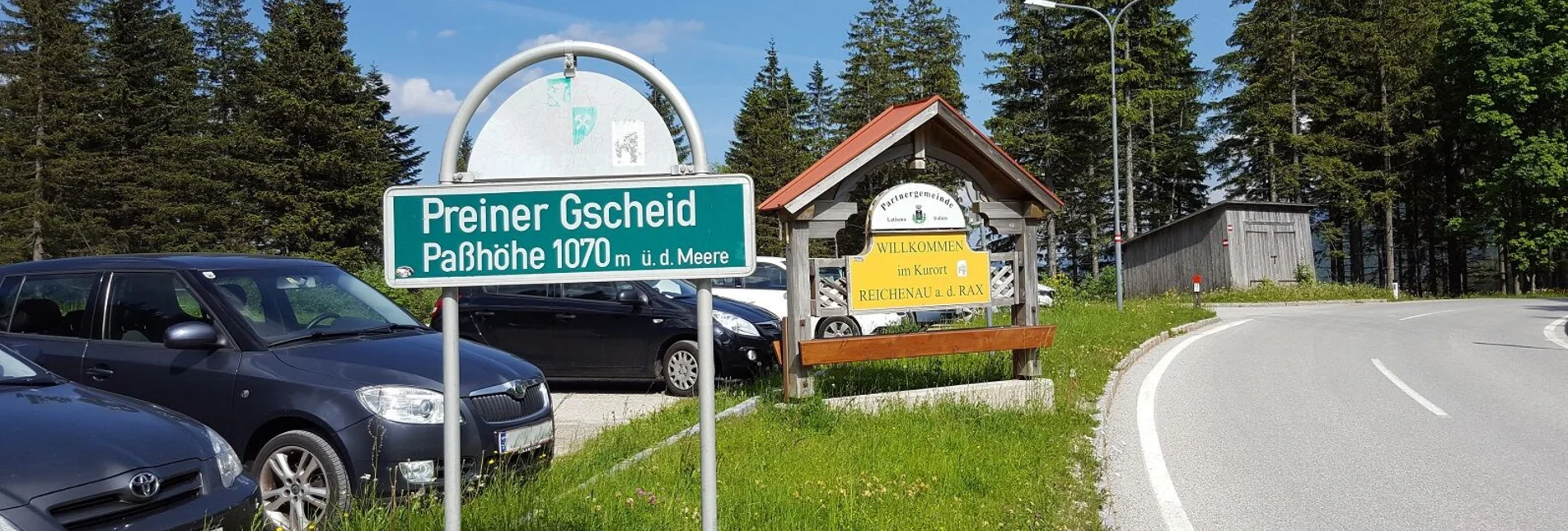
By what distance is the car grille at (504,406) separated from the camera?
537cm

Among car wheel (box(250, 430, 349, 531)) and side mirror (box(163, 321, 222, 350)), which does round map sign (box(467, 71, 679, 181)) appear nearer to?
car wheel (box(250, 430, 349, 531))

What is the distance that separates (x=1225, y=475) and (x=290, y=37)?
4021cm

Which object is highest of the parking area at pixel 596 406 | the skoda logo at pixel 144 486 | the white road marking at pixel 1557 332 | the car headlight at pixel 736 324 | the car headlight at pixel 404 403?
the car headlight at pixel 736 324

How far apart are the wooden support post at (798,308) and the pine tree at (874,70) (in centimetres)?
4284

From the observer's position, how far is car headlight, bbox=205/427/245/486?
4.20 m

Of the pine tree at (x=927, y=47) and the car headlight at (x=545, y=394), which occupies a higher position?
the pine tree at (x=927, y=47)

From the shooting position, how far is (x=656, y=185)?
309 centimetres

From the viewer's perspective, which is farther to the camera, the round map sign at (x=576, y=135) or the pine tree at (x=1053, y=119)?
the pine tree at (x=1053, y=119)

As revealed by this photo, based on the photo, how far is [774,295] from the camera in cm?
1540

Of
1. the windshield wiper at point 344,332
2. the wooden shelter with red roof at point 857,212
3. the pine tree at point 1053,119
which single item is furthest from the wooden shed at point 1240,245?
the windshield wiper at point 344,332

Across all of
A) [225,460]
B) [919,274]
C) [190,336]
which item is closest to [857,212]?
[919,274]

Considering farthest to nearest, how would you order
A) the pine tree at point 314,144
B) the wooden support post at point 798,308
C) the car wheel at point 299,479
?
the pine tree at point 314,144
the wooden support post at point 798,308
the car wheel at point 299,479

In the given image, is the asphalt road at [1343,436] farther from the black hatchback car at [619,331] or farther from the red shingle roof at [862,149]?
the black hatchback car at [619,331]

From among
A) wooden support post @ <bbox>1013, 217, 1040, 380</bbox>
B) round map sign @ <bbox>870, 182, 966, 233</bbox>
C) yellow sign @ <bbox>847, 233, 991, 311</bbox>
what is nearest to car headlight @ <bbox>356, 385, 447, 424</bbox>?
yellow sign @ <bbox>847, 233, 991, 311</bbox>
